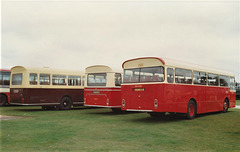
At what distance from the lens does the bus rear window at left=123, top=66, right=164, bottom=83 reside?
12773 millimetres

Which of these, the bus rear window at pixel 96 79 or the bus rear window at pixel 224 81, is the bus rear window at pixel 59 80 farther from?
the bus rear window at pixel 224 81

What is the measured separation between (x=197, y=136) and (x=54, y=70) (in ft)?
43.3

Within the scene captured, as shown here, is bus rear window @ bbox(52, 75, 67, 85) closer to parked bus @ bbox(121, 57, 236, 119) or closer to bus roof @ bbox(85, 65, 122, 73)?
bus roof @ bbox(85, 65, 122, 73)

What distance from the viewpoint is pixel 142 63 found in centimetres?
1351

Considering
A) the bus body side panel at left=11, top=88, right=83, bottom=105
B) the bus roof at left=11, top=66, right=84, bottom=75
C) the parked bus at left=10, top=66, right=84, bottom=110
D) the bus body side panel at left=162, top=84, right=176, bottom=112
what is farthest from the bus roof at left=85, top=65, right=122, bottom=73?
the bus body side panel at left=162, top=84, right=176, bottom=112

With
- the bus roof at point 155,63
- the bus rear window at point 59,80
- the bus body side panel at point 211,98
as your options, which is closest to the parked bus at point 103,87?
the bus rear window at point 59,80

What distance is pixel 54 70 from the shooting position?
20109mm

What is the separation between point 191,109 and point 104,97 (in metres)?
5.25

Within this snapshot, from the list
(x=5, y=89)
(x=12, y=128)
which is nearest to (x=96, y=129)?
(x=12, y=128)

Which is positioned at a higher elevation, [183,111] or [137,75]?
[137,75]

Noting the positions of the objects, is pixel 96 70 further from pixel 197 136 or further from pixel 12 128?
pixel 197 136

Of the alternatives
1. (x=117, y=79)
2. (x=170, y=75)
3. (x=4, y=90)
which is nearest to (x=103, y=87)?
(x=117, y=79)

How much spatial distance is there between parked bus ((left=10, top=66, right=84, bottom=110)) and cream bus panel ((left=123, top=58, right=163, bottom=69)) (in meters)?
7.42

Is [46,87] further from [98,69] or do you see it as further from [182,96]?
[182,96]
